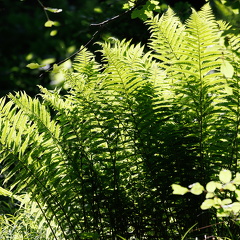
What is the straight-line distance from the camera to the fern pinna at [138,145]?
1474 mm

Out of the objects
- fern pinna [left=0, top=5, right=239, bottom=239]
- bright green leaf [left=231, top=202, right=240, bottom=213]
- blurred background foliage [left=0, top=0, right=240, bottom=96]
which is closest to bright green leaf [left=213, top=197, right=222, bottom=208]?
bright green leaf [left=231, top=202, right=240, bottom=213]

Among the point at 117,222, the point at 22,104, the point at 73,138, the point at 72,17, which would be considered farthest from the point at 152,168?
the point at 72,17

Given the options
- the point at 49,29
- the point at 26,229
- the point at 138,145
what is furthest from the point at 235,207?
the point at 49,29

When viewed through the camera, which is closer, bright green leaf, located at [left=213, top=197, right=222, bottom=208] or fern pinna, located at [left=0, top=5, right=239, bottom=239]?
bright green leaf, located at [left=213, top=197, right=222, bottom=208]

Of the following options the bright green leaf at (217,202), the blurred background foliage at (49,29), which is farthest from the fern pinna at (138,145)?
the bright green leaf at (217,202)

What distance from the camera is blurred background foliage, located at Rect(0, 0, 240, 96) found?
1.85 metres

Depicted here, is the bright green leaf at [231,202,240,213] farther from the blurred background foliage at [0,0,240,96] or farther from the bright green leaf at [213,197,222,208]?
the blurred background foliage at [0,0,240,96]

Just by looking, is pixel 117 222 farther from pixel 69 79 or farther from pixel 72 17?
pixel 72 17

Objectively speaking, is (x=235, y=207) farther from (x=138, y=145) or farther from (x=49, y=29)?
(x=49, y=29)

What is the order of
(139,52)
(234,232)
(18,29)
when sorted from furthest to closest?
(18,29)
(139,52)
(234,232)

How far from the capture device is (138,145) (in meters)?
1.53

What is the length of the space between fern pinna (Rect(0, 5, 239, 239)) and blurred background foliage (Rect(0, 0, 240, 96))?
21cm

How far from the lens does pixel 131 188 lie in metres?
1.61

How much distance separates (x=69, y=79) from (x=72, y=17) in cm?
152
